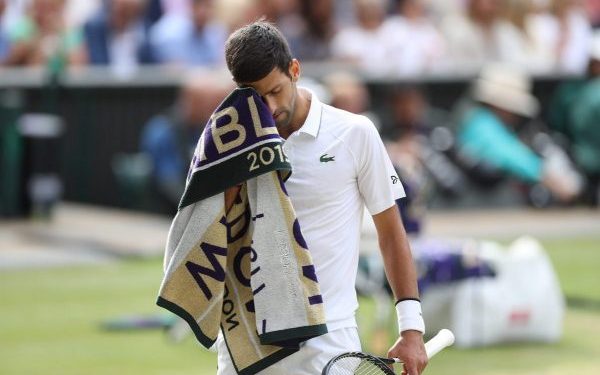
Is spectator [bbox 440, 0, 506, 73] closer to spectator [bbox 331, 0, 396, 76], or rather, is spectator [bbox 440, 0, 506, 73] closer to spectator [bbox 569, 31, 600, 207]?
spectator [bbox 331, 0, 396, 76]

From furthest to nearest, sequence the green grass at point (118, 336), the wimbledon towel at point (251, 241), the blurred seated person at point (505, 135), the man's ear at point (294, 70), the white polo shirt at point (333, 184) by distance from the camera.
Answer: the blurred seated person at point (505, 135), the green grass at point (118, 336), the white polo shirt at point (333, 184), the man's ear at point (294, 70), the wimbledon towel at point (251, 241)

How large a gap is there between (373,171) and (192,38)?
1199 centimetres

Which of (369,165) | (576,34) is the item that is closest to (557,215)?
(576,34)

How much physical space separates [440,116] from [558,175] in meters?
1.71

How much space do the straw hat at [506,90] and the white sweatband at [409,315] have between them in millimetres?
10855

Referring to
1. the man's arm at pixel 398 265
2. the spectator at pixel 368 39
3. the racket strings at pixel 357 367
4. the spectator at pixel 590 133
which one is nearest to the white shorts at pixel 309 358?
the racket strings at pixel 357 367

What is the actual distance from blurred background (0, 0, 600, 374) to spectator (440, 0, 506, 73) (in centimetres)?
3

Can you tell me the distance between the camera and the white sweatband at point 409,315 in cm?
469

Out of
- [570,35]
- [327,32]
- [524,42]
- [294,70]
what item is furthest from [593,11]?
[294,70]

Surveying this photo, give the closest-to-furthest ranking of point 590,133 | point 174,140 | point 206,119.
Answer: point 206,119 → point 174,140 → point 590,133

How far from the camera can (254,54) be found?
4.39 metres

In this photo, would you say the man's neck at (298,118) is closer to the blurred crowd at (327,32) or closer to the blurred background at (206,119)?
the blurred background at (206,119)

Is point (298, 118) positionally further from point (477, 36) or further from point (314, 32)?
point (477, 36)

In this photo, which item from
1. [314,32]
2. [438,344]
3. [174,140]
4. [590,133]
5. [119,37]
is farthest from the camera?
[590,133]
